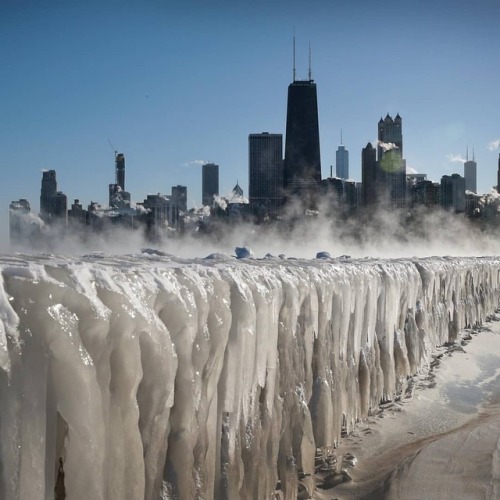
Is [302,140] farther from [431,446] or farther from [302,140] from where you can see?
[431,446]

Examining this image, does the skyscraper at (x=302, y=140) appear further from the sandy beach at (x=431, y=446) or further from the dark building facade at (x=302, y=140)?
the sandy beach at (x=431, y=446)

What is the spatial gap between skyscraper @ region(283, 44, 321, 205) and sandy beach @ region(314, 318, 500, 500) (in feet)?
261

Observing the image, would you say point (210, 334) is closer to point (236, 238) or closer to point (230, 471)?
point (230, 471)

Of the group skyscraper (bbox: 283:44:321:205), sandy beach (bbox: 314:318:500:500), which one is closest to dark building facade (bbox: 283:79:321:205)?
skyscraper (bbox: 283:44:321:205)

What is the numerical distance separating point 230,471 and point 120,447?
91 cm

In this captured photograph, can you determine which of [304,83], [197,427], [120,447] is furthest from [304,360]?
[304,83]

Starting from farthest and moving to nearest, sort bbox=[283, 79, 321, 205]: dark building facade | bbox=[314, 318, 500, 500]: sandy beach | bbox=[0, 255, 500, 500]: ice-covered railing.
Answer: bbox=[283, 79, 321, 205]: dark building facade < bbox=[314, 318, 500, 500]: sandy beach < bbox=[0, 255, 500, 500]: ice-covered railing

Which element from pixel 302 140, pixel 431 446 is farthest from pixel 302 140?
pixel 431 446

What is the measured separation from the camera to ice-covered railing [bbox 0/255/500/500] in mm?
1819

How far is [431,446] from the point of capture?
436 centimetres

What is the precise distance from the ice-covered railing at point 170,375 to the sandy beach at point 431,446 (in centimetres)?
26

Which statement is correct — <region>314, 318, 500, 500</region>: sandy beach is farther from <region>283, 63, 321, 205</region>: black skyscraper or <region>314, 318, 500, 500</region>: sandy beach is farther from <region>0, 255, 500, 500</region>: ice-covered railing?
<region>283, 63, 321, 205</region>: black skyscraper

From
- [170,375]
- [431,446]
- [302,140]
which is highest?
[302,140]

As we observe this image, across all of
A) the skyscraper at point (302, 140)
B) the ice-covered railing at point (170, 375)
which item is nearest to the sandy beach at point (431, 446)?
the ice-covered railing at point (170, 375)
